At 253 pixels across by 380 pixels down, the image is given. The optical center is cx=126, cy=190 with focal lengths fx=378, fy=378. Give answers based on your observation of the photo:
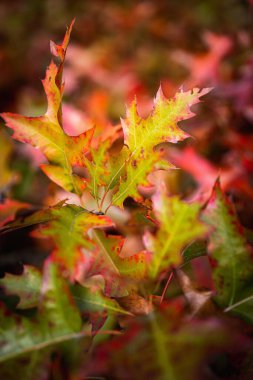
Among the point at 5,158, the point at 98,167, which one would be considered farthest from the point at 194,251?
the point at 5,158

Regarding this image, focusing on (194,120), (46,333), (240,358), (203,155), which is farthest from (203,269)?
(194,120)

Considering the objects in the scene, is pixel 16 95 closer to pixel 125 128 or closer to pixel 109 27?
pixel 109 27

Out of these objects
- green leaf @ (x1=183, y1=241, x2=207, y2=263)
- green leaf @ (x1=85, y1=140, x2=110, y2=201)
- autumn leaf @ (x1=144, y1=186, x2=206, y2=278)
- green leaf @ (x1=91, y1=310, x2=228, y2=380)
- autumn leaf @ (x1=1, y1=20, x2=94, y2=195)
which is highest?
autumn leaf @ (x1=1, y1=20, x2=94, y2=195)

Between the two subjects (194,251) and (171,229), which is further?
(194,251)

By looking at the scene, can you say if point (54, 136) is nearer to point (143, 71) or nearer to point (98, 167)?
point (98, 167)

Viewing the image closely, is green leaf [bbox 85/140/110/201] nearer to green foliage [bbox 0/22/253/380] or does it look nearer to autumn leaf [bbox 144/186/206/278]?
green foliage [bbox 0/22/253/380]

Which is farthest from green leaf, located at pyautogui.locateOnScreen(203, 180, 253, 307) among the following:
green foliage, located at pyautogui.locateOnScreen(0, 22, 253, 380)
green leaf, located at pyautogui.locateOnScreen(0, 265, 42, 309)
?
green leaf, located at pyautogui.locateOnScreen(0, 265, 42, 309)

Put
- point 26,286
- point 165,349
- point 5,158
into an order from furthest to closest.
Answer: point 5,158, point 26,286, point 165,349
